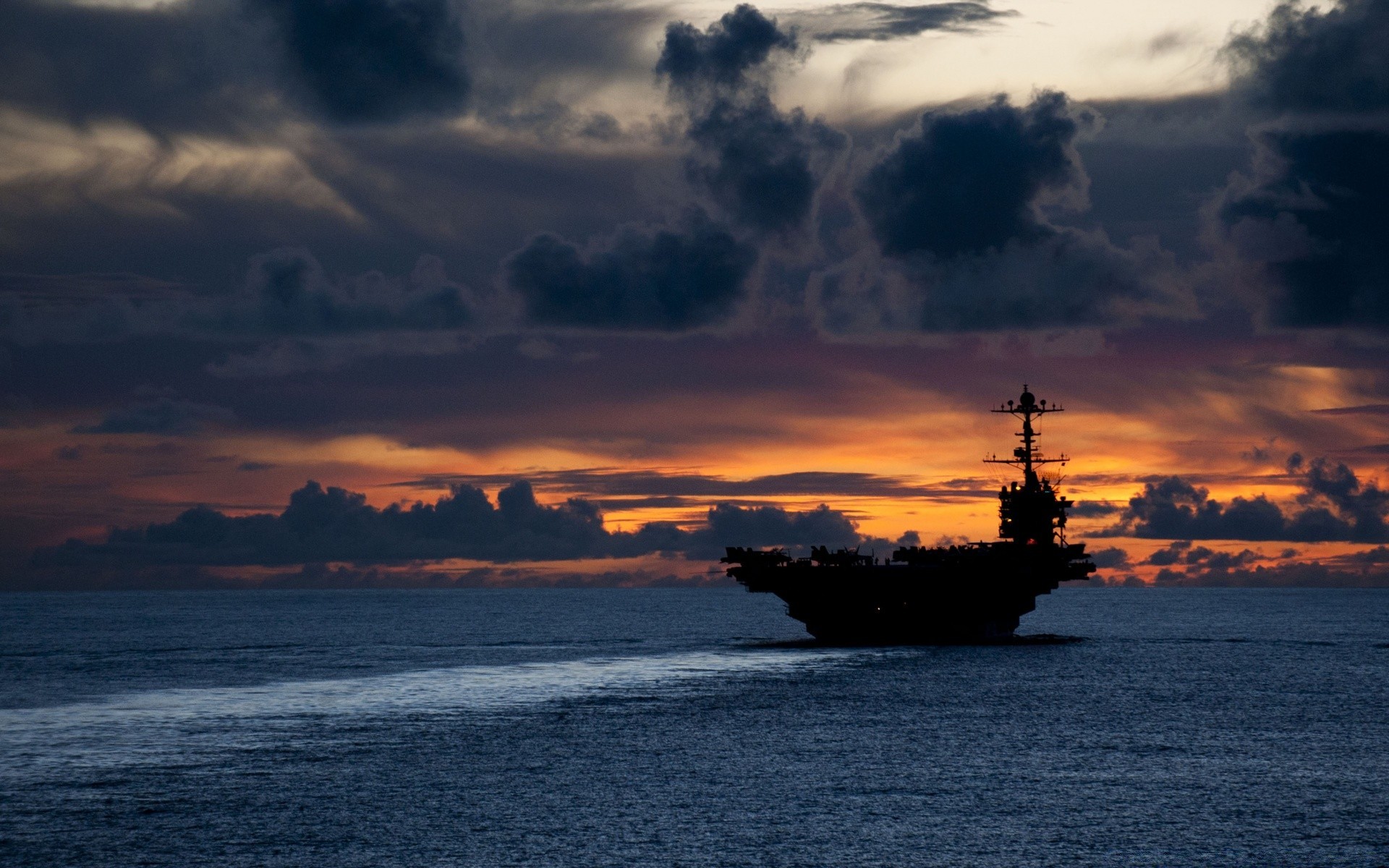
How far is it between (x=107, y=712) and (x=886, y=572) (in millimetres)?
52199

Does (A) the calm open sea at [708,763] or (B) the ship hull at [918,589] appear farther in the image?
(B) the ship hull at [918,589]

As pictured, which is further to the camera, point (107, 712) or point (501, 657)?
point (501, 657)

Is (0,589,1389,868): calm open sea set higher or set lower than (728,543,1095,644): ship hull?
lower

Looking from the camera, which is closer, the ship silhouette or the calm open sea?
the calm open sea

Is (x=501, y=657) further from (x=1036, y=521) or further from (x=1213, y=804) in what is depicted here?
(x=1213, y=804)

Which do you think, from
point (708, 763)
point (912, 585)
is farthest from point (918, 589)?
point (708, 763)

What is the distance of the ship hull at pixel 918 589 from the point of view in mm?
94188

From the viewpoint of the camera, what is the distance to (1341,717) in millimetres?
65312

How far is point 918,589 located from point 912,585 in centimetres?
55

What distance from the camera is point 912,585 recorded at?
95.8 metres

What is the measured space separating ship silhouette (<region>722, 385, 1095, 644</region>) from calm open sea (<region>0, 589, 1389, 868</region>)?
3.59 metres

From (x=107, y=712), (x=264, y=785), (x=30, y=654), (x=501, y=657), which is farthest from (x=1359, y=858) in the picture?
(x=30, y=654)

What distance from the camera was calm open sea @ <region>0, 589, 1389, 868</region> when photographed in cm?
3572

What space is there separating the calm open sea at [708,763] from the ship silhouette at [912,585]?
3593mm
